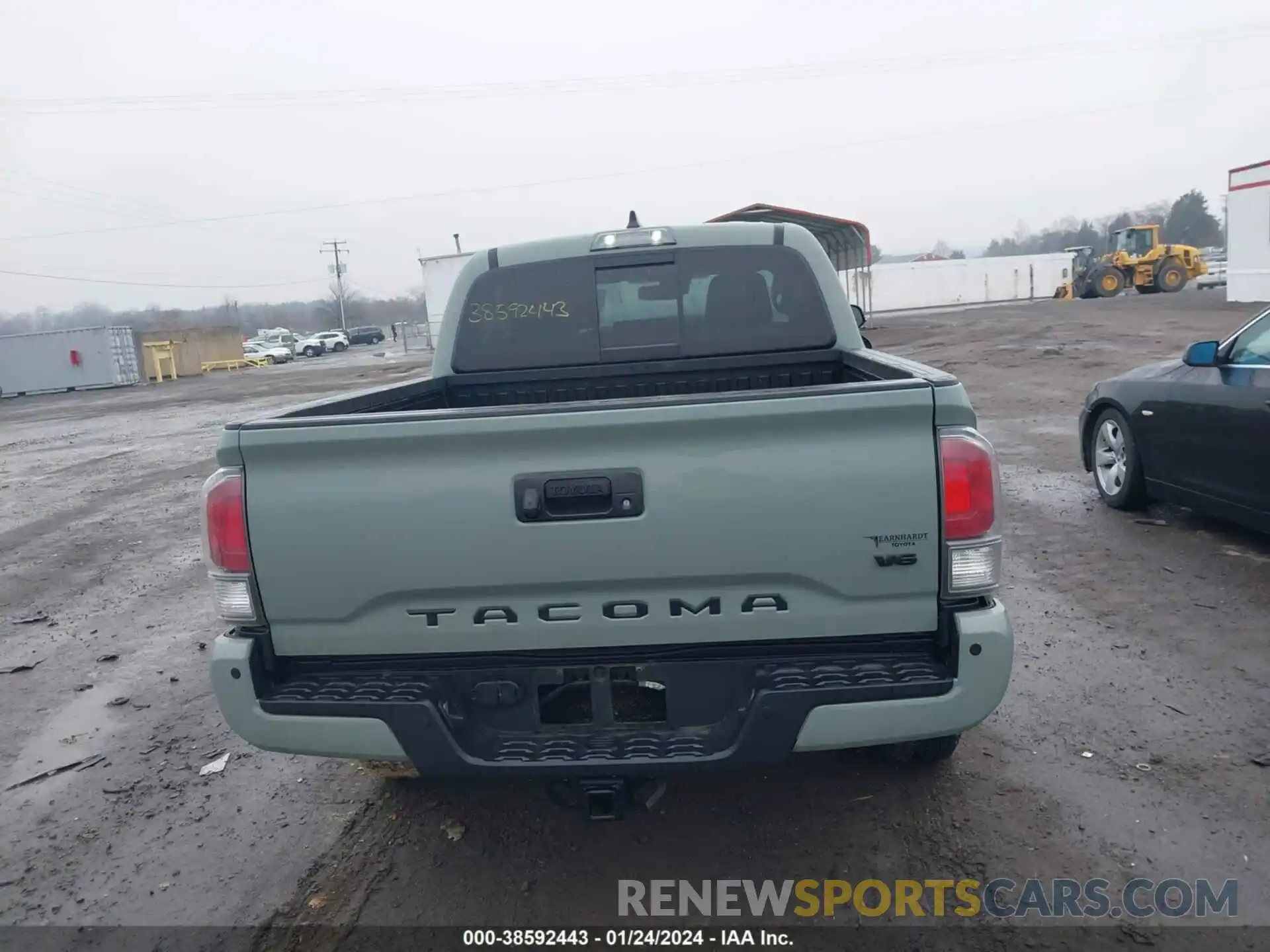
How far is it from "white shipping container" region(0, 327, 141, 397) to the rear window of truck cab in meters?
40.2

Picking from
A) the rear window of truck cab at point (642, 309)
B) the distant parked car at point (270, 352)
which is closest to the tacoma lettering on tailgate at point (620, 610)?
the rear window of truck cab at point (642, 309)

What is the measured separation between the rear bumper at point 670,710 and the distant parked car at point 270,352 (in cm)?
5530

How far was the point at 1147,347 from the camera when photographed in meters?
18.2

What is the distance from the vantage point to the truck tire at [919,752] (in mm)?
3412

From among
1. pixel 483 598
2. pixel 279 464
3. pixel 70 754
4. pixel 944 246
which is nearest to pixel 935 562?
pixel 483 598

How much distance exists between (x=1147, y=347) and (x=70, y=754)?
19298mm

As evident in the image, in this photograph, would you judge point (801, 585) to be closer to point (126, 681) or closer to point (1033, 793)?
point (1033, 793)

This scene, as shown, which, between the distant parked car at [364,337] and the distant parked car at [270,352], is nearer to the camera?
the distant parked car at [270,352]

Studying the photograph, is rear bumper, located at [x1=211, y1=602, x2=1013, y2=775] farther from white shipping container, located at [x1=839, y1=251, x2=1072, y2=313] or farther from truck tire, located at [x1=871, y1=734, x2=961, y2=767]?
white shipping container, located at [x1=839, y1=251, x2=1072, y2=313]

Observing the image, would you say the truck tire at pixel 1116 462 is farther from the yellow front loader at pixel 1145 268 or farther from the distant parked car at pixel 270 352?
the distant parked car at pixel 270 352

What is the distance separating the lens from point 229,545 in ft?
8.75

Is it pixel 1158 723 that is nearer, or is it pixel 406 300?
pixel 1158 723

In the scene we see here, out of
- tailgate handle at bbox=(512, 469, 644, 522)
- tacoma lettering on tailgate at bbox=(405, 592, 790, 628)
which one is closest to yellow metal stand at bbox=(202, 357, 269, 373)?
tacoma lettering on tailgate at bbox=(405, 592, 790, 628)

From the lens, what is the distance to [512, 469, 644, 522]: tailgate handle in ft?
8.24
